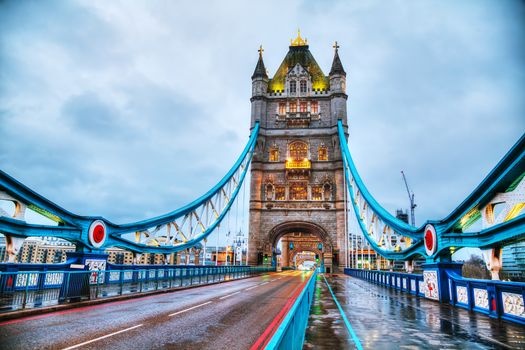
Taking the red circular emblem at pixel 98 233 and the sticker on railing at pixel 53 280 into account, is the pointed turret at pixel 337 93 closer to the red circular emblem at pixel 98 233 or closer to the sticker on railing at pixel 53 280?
the red circular emblem at pixel 98 233

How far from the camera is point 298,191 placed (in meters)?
51.0

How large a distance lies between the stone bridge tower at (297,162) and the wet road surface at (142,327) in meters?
36.6

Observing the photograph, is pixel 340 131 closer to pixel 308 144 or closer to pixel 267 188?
pixel 308 144

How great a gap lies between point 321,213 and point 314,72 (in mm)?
24356

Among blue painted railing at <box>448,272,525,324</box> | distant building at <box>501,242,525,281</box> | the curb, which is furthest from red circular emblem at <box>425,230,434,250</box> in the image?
distant building at <box>501,242,525,281</box>

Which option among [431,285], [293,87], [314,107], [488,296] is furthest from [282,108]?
[488,296]

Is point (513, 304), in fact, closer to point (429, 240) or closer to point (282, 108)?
point (429, 240)

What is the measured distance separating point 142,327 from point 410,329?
20.5ft

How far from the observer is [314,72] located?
57312mm

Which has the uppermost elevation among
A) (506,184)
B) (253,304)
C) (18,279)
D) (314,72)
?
(314,72)

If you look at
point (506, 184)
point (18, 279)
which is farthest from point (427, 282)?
point (18, 279)

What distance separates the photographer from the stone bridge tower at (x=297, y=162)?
1875 inches

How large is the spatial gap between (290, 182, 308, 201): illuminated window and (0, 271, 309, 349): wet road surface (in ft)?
129

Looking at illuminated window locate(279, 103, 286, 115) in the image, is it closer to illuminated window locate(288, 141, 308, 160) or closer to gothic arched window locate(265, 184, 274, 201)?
illuminated window locate(288, 141, 308, 160)
